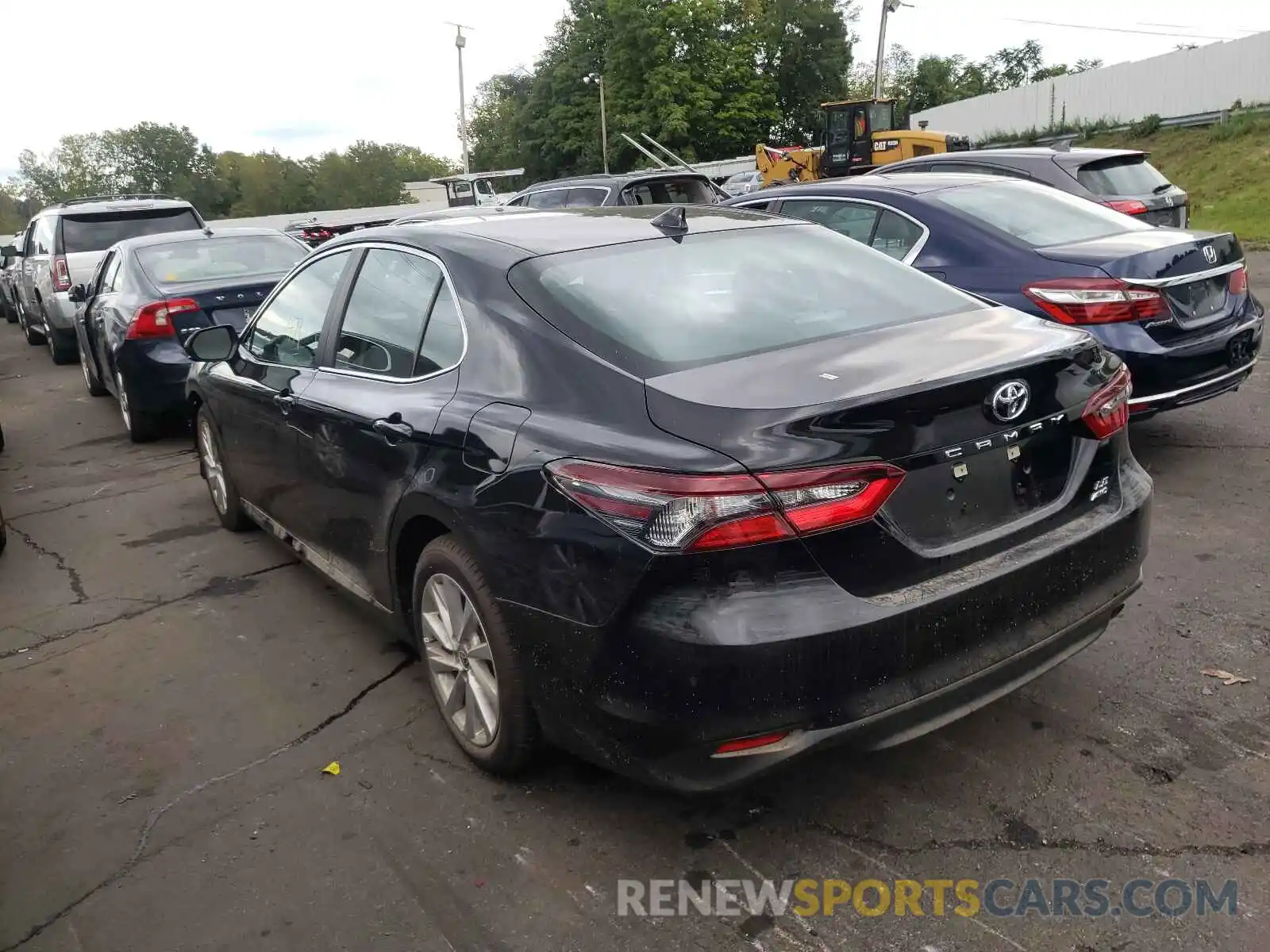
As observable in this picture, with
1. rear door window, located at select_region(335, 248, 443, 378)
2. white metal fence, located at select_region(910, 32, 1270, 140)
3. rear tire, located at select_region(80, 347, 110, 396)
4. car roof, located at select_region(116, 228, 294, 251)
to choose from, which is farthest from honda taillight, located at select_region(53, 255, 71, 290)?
white metal fence, located at select_region(910, 32, 1270, 140)

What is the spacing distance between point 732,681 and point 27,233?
51.8 feet

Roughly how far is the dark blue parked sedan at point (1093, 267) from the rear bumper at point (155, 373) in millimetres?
4933

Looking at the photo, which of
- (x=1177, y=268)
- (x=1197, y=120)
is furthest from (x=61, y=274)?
(x=1197, y=120)

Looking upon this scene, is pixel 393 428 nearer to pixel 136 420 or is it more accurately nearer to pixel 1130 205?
pixel 136 420

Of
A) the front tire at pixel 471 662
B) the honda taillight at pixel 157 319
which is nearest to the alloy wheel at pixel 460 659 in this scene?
the front tire at pixel 471 662

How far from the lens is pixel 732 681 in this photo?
2.40 m

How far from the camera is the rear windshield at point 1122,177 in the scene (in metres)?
9.86

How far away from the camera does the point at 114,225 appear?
12.7 metres

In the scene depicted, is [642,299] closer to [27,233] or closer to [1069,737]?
[1069,737]

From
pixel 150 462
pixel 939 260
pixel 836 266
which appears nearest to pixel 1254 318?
pixel 939 260

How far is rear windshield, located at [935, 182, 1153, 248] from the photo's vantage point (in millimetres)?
5715

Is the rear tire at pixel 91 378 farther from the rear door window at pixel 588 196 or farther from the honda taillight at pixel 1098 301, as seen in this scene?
the honda taillight at pixel 1098 301

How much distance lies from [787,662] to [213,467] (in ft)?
14.4

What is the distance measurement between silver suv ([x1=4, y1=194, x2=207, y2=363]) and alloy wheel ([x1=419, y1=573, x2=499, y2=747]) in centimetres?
1028
